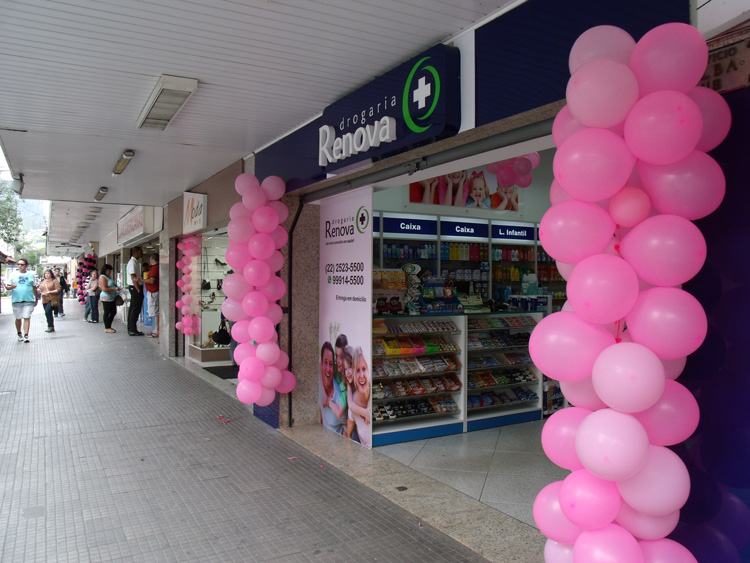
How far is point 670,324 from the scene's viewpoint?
6.08ft

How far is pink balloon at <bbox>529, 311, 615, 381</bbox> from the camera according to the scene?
2029mm

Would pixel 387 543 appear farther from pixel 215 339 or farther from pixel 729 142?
pixel 215 339

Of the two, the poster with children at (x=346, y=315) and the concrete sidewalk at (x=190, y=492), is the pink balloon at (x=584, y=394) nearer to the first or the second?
the concrete sidewalk at (x=190, y=492)

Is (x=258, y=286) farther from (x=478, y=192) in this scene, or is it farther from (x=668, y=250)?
(x=478, y=192)

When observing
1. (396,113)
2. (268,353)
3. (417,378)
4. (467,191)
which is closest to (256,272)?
(268,353)

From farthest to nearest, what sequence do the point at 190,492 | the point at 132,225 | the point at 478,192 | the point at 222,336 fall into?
the point at 132,225 → the point at 222,336 → the point at 478,192 → the point at 190,492

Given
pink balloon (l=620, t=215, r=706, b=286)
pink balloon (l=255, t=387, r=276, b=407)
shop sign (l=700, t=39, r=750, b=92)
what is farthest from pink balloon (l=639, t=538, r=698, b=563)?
pink balloon (l=255, t=387, r=276, b=407)

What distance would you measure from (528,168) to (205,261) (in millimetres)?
6154

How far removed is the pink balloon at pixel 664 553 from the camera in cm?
190

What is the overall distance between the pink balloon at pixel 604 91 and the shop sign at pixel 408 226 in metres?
5.70

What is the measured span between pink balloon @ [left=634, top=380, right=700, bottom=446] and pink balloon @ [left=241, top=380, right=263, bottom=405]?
12.3 ft

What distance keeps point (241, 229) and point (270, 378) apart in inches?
56.1

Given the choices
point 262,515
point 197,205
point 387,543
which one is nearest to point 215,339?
→ point 197,205

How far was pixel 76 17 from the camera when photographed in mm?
3143
